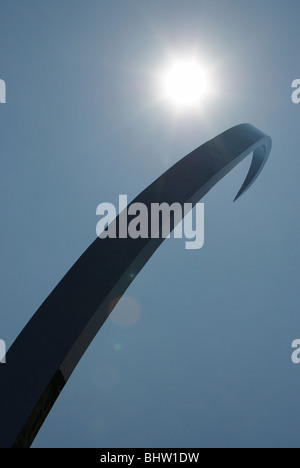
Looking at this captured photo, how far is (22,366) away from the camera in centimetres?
437

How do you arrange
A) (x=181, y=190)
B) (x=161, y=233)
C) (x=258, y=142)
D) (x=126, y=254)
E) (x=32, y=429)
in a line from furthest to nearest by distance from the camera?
(x=258, y=142), (x=181, y=190), (x=161, y=233), (x=126, y=254), (x=32, y=429)

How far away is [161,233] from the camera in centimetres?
564

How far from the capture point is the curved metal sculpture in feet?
13.6

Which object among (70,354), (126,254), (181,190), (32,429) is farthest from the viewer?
(181,190)

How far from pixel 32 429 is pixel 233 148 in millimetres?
6152

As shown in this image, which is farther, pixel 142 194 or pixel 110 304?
pixel 142 194

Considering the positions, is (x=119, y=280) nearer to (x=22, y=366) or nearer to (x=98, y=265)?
(x=98, y=265)

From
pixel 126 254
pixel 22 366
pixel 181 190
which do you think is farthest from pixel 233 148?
pixel 22 366

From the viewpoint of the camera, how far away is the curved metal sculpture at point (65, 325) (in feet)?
13.6

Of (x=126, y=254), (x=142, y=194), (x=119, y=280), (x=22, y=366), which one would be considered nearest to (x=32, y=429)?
(x=22, y=366)

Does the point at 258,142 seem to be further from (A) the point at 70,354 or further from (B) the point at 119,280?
(A) the point at 70,354

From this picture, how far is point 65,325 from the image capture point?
4.65 m
